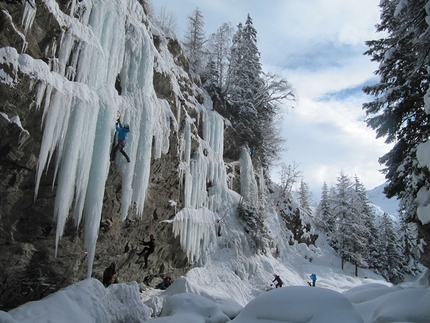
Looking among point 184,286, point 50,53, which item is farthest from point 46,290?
point 50,53

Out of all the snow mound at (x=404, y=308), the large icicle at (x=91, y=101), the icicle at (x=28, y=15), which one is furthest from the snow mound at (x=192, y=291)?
the icicle at (x=28, y=15)

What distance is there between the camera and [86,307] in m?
5.98

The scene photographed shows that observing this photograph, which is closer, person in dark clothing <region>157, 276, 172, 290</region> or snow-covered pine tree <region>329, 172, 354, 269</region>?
person in dark clothing <region>157, 276, 172, 290</region>

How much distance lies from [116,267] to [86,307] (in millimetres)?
3840

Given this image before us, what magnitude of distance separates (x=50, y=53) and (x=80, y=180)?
10.9 ft

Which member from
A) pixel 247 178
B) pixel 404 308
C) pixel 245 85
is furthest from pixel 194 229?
pixel 245 85

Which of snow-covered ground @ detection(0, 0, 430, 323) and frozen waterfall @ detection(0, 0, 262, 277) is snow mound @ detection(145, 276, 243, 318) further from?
frozen waterfall @ detection(0, 0, 262, 277)

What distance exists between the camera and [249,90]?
23.5 metres

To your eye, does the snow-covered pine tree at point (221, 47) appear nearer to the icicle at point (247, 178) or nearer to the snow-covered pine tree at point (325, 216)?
the icicle at point (247, 178)

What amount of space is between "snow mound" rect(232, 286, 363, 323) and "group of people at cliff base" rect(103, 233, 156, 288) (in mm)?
4983

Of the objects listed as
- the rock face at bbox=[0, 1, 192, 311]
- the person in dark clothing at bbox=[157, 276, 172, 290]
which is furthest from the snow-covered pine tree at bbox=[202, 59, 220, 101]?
the person in dark clothing at bbox=[157, 276, 172, 290]

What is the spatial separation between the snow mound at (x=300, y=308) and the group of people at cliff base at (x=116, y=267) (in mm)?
4983

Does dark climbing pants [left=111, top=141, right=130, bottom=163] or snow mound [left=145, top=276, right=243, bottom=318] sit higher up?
dark climbing pants [left=111, top=141, right=130, bottom=163]

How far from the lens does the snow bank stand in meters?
4.98
